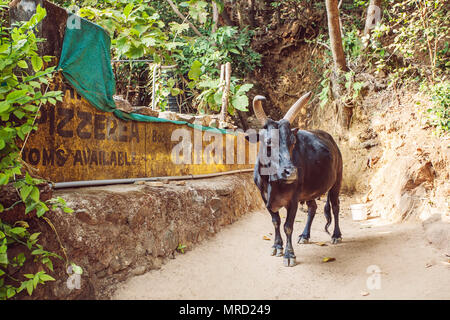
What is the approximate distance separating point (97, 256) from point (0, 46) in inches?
75.3

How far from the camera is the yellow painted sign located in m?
3.33

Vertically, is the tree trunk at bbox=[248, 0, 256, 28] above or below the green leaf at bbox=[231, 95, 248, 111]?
above

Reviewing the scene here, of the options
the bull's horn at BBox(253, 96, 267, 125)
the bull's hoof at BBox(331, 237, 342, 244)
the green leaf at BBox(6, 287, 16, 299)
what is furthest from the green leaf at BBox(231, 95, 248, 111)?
the green leaf at BBox(6, 287, 16, 299)

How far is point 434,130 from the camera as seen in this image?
5.66 metres

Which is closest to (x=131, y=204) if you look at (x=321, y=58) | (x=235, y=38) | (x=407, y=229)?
(x=407, y=229)

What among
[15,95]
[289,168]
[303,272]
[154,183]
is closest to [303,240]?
[303,272]

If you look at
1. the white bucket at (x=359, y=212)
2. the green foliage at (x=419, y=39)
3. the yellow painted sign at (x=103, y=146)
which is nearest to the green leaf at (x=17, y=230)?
the yellow painted sign at (x=103, y=146)

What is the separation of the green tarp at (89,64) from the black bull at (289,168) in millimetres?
1915

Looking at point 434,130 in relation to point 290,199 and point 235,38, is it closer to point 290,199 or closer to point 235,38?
point 290,199

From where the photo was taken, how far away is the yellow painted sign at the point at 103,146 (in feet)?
10.9

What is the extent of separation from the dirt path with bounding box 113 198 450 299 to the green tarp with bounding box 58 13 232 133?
81.7 inches

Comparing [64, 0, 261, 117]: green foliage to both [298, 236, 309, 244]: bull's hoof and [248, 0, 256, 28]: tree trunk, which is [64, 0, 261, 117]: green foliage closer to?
[248, 0, 256, 28]: tree trunk

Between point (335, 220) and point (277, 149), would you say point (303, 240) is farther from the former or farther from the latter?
point (277, 149)

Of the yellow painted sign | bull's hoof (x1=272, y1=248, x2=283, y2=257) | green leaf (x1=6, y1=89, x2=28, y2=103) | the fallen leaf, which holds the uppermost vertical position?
green leaf (x1=6, y1=89, x2=28, y2=103)
